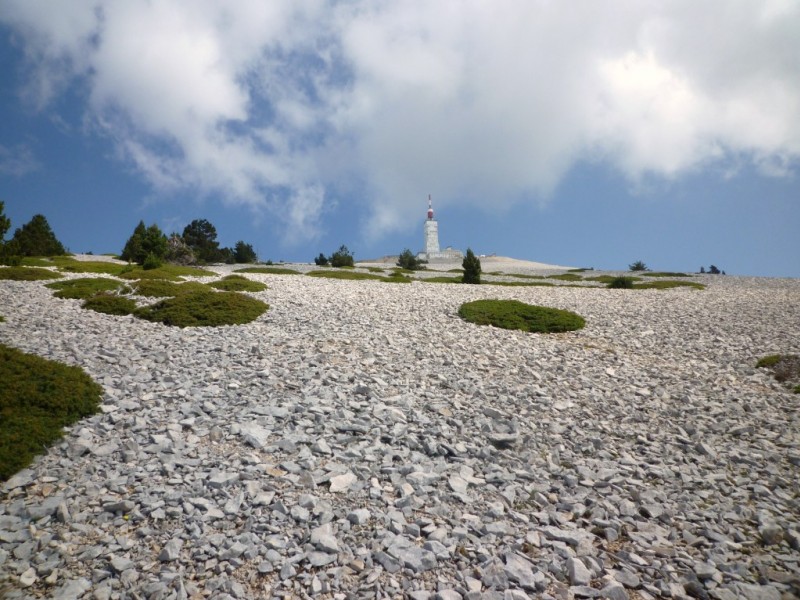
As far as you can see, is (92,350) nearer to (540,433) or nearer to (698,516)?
(540,433)

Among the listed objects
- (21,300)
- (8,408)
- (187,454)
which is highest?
(21,300)

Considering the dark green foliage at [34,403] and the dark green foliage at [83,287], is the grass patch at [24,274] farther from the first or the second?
the dark green foliage at [34,403]

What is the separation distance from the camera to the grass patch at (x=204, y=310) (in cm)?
1619

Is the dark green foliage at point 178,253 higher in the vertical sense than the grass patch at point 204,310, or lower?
higher

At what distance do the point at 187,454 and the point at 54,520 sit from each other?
74.0 inches

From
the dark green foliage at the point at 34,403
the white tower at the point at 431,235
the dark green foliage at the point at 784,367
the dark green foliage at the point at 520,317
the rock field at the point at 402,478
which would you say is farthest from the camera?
the white tower at the point at 431,235

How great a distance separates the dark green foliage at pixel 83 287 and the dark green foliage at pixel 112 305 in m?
2.42

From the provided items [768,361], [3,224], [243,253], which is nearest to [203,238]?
[243,253]

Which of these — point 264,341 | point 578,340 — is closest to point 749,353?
point 578,340

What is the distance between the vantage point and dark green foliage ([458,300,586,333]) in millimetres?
17438

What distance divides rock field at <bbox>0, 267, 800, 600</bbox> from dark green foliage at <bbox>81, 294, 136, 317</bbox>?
384cm

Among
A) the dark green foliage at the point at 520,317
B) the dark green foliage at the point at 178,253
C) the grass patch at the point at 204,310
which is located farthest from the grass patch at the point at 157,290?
the dark green foliage at the point at 178,253

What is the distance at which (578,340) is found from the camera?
16.2 metres

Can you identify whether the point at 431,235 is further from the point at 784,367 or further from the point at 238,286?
the point at 784,367
